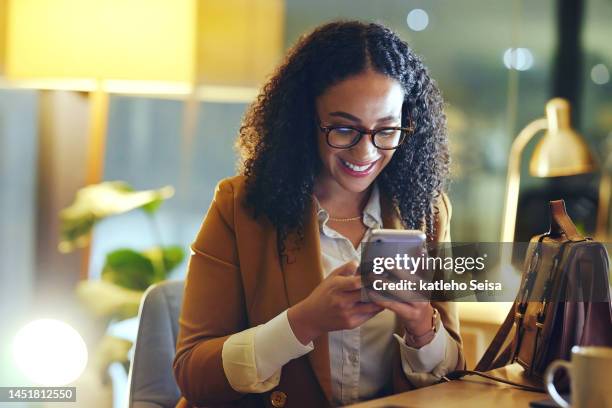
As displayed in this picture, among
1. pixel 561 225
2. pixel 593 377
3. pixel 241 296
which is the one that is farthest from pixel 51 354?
pixel 593 377

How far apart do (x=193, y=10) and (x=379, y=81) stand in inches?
53.2

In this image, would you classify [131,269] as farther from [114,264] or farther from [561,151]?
[561,151]

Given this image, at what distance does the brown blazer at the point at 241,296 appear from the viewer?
1452mm

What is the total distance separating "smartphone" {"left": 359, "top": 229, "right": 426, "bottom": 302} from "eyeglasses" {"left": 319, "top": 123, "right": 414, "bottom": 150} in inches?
11.3

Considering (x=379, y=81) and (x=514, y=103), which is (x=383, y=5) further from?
(x=379, y=81)

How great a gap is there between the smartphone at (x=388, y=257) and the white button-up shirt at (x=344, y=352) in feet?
0.40

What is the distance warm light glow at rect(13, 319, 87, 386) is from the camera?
7.66ft

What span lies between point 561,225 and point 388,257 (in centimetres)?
31

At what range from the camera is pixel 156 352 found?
64.7 inches

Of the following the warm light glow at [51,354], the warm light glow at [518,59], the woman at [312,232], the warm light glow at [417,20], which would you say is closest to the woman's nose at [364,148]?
the woman at [312,232]

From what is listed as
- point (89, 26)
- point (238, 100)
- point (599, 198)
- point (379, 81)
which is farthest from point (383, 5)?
point (379, 81)

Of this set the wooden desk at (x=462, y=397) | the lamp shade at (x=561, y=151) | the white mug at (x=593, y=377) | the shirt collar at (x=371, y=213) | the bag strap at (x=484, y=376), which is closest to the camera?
the white mug at (x=593, y=377)

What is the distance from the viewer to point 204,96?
3.47 m

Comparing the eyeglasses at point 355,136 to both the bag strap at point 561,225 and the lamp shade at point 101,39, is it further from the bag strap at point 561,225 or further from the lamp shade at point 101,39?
the lamp shade at point 101,39
